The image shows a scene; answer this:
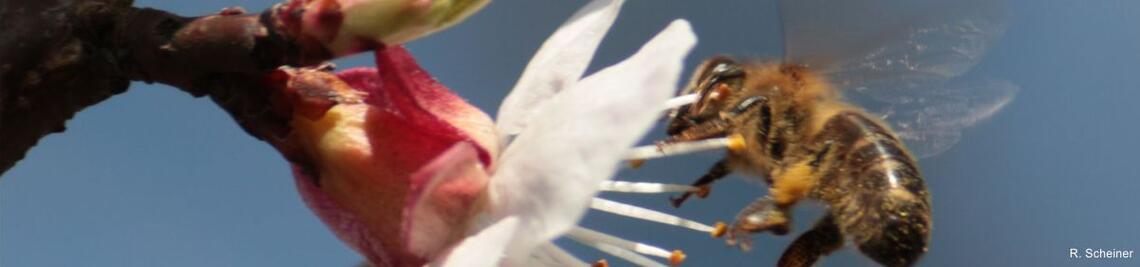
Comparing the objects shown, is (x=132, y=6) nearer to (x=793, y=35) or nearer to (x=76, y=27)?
(x=76, y=27)

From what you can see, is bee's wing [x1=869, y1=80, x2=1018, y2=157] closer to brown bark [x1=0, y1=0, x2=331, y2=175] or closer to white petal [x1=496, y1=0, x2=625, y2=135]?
white petal [x1=496, y1=0, x2=625, y2=135]

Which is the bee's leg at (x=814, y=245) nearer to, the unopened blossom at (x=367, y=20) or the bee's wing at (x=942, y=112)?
the bee's wing at (x=942, y=112)

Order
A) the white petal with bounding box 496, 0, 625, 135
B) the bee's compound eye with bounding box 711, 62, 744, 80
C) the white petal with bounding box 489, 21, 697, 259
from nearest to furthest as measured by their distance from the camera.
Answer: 1. the white petal with bounding box 489, 21, 697, 259
2. the white petal with bounding box 496, 0, 625, 135
3. the bee's compound eye with bounding box 711, 62, 744, 80

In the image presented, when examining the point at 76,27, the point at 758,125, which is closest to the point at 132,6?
the point at 76,27

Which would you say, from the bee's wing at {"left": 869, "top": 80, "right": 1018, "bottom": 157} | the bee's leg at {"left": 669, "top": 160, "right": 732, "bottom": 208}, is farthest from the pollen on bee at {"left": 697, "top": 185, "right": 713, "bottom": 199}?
the bee's wing at {"left": 869, "top": 80, "right": 1018, "bottom": 157}

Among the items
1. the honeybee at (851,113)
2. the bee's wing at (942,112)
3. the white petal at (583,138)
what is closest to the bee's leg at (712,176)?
the honeybee at (851,113)

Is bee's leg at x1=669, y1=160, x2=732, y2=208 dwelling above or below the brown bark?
above

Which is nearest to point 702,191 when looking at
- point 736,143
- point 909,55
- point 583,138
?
point 736,143
